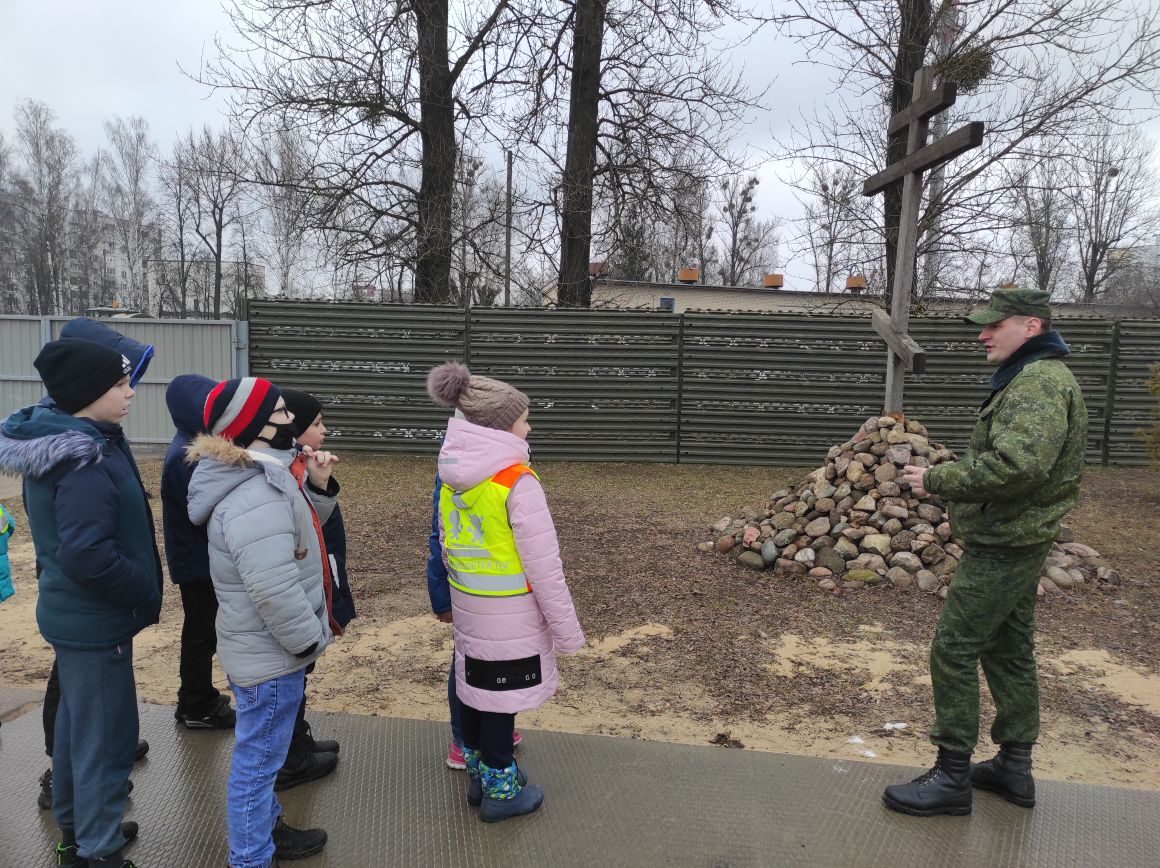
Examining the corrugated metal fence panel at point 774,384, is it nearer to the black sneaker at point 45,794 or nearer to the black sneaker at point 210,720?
the black sneaker at point 210,720

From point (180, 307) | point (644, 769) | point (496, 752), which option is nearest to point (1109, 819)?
point (644, 769)

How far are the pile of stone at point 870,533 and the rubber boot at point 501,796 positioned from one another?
342 centimetres

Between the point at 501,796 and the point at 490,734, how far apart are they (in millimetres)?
260

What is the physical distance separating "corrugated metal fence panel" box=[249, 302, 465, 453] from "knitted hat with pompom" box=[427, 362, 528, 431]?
849 centimetres

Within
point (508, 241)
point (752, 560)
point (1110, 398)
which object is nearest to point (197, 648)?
point (752, 560)

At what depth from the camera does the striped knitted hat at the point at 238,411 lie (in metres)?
2.27

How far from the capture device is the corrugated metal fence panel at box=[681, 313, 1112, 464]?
10906 mm

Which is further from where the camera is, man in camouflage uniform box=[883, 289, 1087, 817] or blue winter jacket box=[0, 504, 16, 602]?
blue winter jacket box=[0, 504, 16, 602]

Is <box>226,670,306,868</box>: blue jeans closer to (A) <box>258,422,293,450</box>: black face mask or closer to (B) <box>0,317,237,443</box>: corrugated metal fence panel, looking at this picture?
(A) <box>258,422,293,450</box>: black face mask

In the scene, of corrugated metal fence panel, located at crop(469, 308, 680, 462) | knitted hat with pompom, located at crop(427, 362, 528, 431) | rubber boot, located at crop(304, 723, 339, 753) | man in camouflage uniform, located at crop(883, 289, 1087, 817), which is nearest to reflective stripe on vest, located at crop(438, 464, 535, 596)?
knitted hat with pompom, located at crop(427, 362, 528, 431)

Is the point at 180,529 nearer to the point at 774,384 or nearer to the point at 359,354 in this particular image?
the point at 359,354

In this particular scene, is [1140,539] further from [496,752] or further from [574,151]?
[574,151]

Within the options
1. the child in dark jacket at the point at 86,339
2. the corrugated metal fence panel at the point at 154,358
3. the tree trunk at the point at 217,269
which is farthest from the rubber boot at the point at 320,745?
the tree trunk at the point at 217,269

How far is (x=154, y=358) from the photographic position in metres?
11.2
